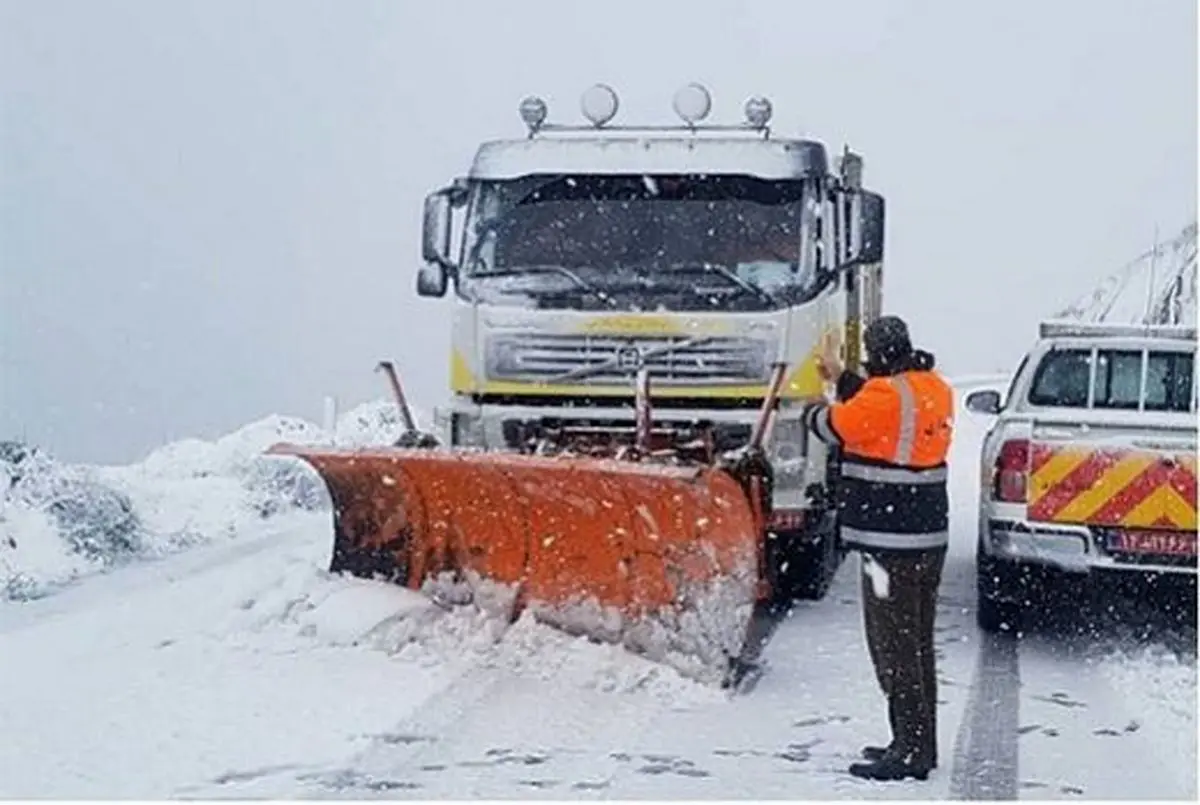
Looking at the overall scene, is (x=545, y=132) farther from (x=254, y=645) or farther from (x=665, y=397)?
(x=254, y=645)

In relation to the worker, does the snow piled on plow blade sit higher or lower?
lower

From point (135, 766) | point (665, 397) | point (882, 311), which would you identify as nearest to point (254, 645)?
point (135, 766)

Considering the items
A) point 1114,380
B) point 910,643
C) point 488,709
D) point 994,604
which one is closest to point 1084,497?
point 994,604

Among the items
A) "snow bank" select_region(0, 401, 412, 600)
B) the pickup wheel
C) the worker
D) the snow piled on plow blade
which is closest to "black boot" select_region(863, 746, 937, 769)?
the worker

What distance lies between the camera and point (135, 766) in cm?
589

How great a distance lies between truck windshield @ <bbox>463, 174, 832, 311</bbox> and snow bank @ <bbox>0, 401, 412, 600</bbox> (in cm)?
303

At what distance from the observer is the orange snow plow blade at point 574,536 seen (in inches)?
285

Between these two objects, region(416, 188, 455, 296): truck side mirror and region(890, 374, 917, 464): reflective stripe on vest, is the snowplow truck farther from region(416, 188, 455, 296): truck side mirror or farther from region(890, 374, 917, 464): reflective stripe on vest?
region(890, 374, 917, 464): reflective stripe on vest

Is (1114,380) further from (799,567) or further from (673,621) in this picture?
(673,621)

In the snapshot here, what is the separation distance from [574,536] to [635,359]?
4.50 ft

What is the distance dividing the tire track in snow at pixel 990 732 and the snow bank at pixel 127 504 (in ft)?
16.8

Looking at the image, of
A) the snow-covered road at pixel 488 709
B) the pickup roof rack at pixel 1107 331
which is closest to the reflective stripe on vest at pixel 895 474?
the snow-covered road at pixel 488 709

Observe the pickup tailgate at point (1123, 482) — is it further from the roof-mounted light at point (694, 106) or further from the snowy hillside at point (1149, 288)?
the snowy hillside at point (1149, 288)

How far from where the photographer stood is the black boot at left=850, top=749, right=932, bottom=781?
5973 millimetres
